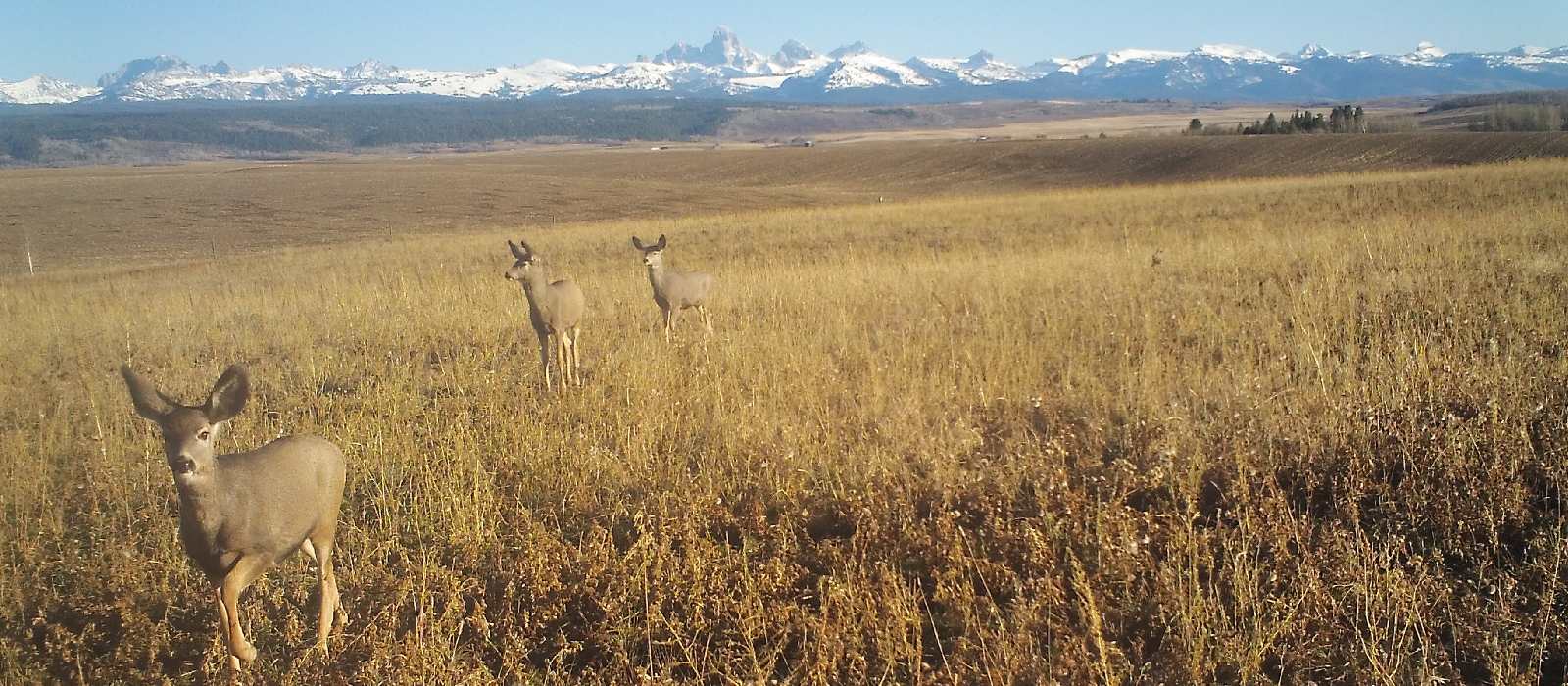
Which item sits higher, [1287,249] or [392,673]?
[1287,249]

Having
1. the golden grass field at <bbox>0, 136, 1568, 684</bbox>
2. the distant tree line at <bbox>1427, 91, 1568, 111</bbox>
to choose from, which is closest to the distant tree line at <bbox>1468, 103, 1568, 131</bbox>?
the golden grass field at <bbox>0, 136, 1568, 684</bbox>

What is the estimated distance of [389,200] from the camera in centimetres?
5262

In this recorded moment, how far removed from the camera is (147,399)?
12.0ft

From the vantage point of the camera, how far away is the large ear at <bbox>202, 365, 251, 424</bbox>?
12.1ft

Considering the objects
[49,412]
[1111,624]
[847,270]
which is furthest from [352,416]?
[847,270]

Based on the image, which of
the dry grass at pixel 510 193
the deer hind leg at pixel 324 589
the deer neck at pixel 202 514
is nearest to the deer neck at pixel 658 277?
the deer hind leg at pixel 324 589

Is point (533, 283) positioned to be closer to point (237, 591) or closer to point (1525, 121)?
point (237, 591)

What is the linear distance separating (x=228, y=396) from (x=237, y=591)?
81cm

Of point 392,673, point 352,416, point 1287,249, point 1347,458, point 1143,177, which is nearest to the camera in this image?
point 392,673

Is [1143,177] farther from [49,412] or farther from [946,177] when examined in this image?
[49,412]

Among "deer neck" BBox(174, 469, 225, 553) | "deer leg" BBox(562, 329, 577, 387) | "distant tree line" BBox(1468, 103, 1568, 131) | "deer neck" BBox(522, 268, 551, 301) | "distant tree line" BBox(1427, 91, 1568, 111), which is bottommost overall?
"deer leg" BBox(562, 329, 577, 387)

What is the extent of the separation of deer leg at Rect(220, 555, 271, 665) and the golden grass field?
0.89 ft

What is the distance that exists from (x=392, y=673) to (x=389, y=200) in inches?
2092

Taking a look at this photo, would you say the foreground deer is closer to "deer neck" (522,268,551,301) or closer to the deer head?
the deer head
